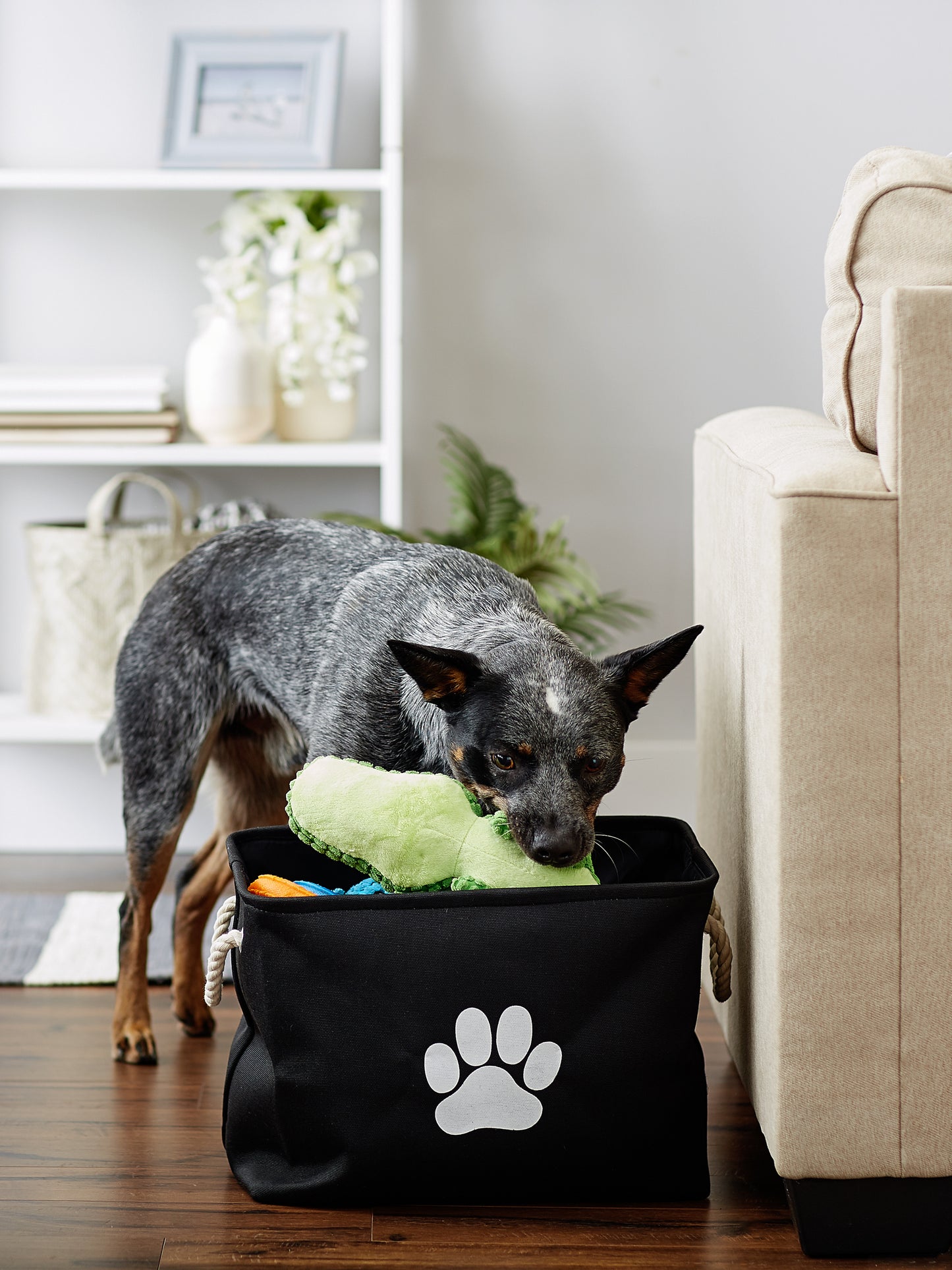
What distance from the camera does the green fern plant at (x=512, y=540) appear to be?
8.55ft

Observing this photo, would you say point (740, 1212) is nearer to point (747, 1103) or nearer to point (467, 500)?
point (747, 1103)

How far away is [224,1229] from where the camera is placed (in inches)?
56.5

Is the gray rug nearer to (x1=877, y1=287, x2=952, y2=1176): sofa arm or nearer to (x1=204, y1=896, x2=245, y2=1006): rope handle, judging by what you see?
(x1=204, y1=896, x2=245, y2=1006): rope handle

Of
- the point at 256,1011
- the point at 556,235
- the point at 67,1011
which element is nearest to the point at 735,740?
the point at 256,1011

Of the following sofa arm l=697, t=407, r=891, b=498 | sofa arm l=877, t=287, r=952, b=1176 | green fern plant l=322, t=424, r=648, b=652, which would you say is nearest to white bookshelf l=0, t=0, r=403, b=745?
green fern plant l=322, t=424, r=648, b=652

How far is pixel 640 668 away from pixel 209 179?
5.29 ft

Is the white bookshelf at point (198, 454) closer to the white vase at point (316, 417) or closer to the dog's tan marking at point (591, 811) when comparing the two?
the white vase at point (316, 417)

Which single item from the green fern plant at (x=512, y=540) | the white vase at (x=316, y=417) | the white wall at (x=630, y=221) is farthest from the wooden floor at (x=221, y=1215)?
the white wall at (x=630, y=221)

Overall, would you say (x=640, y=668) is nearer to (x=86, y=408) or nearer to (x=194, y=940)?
(x=194, y=940)

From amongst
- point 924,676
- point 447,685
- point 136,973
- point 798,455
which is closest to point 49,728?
point 136,973

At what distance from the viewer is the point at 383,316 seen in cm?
273

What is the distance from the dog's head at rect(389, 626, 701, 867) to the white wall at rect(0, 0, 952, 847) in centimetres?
152

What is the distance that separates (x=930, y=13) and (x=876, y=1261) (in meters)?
2.60

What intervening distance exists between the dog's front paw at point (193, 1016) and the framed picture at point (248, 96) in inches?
66.0
